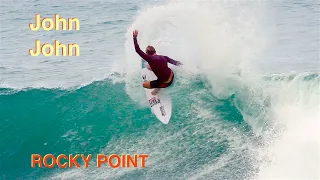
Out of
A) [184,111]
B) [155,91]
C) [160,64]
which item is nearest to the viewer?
[160,64]

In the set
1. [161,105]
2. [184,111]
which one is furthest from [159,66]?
[184,111]

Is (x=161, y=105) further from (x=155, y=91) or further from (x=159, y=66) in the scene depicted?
(x=159, y=66)

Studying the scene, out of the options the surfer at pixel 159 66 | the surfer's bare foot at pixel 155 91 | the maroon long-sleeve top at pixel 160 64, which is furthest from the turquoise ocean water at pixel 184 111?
the maroon long-sleeve top at pixel 160 64

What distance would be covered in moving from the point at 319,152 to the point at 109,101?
5626mm

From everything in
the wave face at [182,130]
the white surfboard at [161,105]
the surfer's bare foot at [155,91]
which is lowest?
the wave face at [182,130]

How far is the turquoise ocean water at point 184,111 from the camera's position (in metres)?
9.88

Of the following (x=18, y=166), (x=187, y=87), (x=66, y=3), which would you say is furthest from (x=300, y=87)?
(x=66, y=3)

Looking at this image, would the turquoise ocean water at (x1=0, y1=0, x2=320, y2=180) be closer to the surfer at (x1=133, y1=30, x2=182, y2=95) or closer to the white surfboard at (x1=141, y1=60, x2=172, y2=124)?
the white surfboard at (x1=141, y1=60, x2=172, y2=124)

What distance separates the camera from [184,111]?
11.6m

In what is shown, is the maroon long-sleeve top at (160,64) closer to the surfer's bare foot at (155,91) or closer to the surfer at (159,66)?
the surfer at (159,66)

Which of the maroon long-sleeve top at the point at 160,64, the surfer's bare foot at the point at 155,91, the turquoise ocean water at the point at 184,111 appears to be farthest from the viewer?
the turquoise ocean water at the point at 184,111

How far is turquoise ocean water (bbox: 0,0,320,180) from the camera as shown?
988cm

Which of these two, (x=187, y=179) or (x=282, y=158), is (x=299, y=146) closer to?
(x=282, y=158)

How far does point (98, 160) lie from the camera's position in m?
10.5
